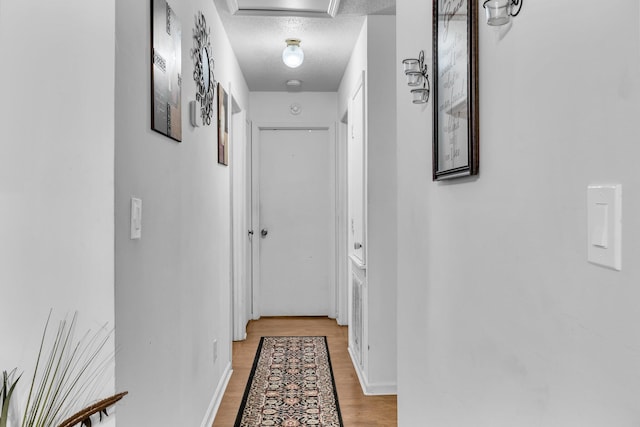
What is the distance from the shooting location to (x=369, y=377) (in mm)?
3094

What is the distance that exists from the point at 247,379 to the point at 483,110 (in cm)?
276

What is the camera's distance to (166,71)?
1736mm

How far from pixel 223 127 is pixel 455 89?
2.13 m

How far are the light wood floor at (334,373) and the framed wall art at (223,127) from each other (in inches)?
58.1

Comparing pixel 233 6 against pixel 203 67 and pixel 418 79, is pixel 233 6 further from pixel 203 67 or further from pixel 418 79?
pixel 418 79

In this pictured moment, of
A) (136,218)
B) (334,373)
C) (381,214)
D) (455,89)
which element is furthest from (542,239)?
(334,373)

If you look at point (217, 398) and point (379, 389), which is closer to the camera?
point (217, 398)

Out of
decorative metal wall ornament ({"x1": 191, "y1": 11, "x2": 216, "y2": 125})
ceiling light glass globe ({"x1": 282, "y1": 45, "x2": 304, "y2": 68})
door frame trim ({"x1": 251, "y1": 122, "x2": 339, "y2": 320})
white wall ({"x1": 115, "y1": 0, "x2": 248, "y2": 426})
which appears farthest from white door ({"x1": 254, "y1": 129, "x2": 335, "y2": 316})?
decorative metal wall ornament ({"x1": 191, "y1": 11, "x2": 216, "y2": 125})

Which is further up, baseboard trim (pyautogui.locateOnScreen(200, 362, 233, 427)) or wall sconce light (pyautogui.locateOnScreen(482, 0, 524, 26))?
wall sconce light (pyautogui.locateOnScreen(482, 0, 524, 26))

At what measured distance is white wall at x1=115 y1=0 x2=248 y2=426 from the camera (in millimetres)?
1345

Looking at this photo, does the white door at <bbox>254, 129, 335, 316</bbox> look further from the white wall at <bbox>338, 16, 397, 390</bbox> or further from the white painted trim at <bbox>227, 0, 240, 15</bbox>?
the white painted trim at <bbox>227, 0, 240, 15</bbox>
